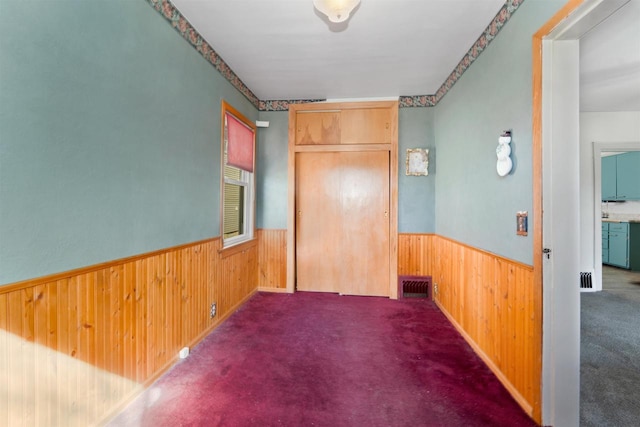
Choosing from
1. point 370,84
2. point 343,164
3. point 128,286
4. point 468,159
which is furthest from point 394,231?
point 128,286

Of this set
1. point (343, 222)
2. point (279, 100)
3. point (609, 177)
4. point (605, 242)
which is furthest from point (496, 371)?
point (609, 177)

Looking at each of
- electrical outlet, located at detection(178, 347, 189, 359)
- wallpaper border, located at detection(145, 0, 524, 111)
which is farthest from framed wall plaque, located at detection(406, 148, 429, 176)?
electrical outlet, located at detection(178, 347, 189, 359)

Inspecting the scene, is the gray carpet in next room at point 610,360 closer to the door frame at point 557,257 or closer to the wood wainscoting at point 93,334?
the door frame at point 557,257

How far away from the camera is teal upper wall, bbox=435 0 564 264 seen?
158 centimetres

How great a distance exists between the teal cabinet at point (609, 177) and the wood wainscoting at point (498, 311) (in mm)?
4834

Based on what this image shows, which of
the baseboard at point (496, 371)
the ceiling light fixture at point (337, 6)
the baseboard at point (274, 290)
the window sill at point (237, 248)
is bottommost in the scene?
the baseboard at point (496, 371)

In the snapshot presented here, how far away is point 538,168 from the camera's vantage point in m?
1.48

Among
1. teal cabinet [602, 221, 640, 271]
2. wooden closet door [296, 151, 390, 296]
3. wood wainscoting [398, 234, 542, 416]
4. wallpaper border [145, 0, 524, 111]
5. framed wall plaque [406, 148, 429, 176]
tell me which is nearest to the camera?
wood wainscoting [398, 234, 542, 416]

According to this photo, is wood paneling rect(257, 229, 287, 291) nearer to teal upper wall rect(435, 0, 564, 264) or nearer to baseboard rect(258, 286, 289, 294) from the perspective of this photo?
baseboard rect(258, 286, 289, 294)

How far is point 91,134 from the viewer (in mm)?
1349

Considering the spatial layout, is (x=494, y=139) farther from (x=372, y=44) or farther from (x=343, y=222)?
(x=343, y=222)

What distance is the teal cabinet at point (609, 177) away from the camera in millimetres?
5160

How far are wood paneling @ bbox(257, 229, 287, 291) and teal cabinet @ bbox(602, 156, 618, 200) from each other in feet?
20.9

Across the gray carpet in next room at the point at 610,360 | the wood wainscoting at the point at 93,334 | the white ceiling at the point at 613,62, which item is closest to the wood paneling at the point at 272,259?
the wood wainscoting at the point at 93,334
